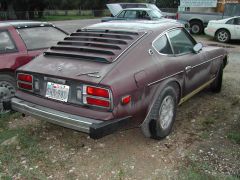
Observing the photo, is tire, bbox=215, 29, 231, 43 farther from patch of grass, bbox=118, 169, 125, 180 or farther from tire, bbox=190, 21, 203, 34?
patch of grass, bbox=118, 169, 125, 180

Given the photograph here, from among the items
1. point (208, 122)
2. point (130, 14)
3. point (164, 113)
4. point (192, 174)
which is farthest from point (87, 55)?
point (130, 14)

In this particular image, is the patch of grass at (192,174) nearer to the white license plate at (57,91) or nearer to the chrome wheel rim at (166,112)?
the chrome wheel rim at (166,112)

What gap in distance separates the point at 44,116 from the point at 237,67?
6.76 meters

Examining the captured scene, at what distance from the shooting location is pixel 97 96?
11.6ft

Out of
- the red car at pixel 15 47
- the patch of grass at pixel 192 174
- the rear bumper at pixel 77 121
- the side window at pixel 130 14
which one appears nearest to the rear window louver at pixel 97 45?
the rear bumper at pixel 77 121

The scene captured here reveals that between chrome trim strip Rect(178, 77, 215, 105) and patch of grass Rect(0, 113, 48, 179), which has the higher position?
chrome trim strip Rect(178, 77, 215, 105)

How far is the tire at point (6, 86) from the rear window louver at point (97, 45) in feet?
3.89

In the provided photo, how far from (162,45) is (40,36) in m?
2.54

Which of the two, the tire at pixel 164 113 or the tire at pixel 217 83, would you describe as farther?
the tire at pixel 217 83

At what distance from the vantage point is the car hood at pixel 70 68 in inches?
142

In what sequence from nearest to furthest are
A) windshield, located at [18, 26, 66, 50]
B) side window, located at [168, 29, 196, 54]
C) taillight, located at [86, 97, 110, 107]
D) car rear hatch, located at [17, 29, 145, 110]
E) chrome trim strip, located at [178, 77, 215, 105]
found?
taillight, located at [86, 97, 110, 107], car rear hatch, located at [17, 29, 145, 110], side window, located at [168, 29, 196, 54], chrome trim strip, located at [178, 77, 215, 105], windshield, located at [18, 26, 66, 50]

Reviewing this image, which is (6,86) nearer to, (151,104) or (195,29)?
(151,104)

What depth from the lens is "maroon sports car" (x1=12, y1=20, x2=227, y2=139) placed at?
139 inches

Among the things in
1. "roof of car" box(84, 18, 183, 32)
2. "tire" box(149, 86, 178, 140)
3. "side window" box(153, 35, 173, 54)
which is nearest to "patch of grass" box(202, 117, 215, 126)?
"tire" box(149, 86, 178, 140)
